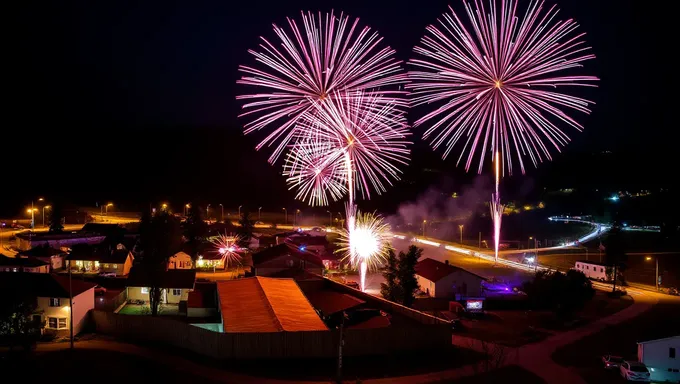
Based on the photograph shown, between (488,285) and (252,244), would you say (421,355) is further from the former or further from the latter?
(252,244)

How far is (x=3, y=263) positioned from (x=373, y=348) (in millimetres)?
21694

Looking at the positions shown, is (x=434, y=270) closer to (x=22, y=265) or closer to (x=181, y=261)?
(x=181, y=261)

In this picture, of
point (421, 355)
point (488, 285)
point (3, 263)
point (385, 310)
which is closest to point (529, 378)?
point (421, 355)

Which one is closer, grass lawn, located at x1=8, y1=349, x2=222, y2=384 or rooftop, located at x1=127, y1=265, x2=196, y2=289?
grass lawn, located at x1=8, y1=349, x2=222, y2=384

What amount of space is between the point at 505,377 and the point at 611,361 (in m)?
3.89

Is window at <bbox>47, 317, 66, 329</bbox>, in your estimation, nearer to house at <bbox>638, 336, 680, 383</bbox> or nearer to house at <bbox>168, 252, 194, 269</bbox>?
house at <bbox>168, 252, 194, 269</bbox>

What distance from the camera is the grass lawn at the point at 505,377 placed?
493 inches

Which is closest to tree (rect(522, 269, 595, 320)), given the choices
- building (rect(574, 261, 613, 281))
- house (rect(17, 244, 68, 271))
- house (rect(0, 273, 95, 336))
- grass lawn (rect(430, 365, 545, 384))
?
grass lawn (rect(430, 365, 545, 384))

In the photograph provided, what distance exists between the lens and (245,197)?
102 metres

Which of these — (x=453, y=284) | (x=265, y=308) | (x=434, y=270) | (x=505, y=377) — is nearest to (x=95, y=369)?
(x=265, y=308)

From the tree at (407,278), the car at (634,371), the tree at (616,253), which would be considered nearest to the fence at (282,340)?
the car at (634,371)

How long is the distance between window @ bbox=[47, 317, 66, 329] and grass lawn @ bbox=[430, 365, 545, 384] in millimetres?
11981

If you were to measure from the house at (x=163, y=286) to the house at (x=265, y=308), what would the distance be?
2.68 m

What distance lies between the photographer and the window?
55.9ft
